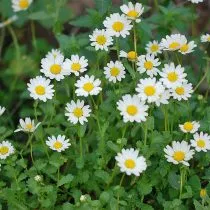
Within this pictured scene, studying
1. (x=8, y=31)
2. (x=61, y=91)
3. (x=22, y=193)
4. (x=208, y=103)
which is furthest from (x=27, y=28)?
(x=22, y=193)

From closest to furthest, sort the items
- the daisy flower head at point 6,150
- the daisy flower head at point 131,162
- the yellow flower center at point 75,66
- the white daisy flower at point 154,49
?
the daisy flower head at point 131,162, the daisy flower head at point 6,150, the yellow flower center at point 75,66, the white daisy flower at point 154,49

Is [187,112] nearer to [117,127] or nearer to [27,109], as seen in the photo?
[117,127]

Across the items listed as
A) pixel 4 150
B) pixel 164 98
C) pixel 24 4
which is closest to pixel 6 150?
pixel 4 150

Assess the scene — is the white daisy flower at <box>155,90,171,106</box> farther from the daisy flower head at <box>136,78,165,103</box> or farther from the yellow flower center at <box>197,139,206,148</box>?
the yellow flower center at <box>197,139,206,148</box>

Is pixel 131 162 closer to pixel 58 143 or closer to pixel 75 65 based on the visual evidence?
pixel 58 143

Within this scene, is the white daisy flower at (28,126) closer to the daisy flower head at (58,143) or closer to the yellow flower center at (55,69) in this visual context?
the daisy flower head at (58,143)

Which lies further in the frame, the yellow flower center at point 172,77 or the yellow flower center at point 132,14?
the yellow flower center at point 132,14

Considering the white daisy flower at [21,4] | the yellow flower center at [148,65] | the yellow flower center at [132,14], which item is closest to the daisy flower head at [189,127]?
the yellow flower center at [148,65]
